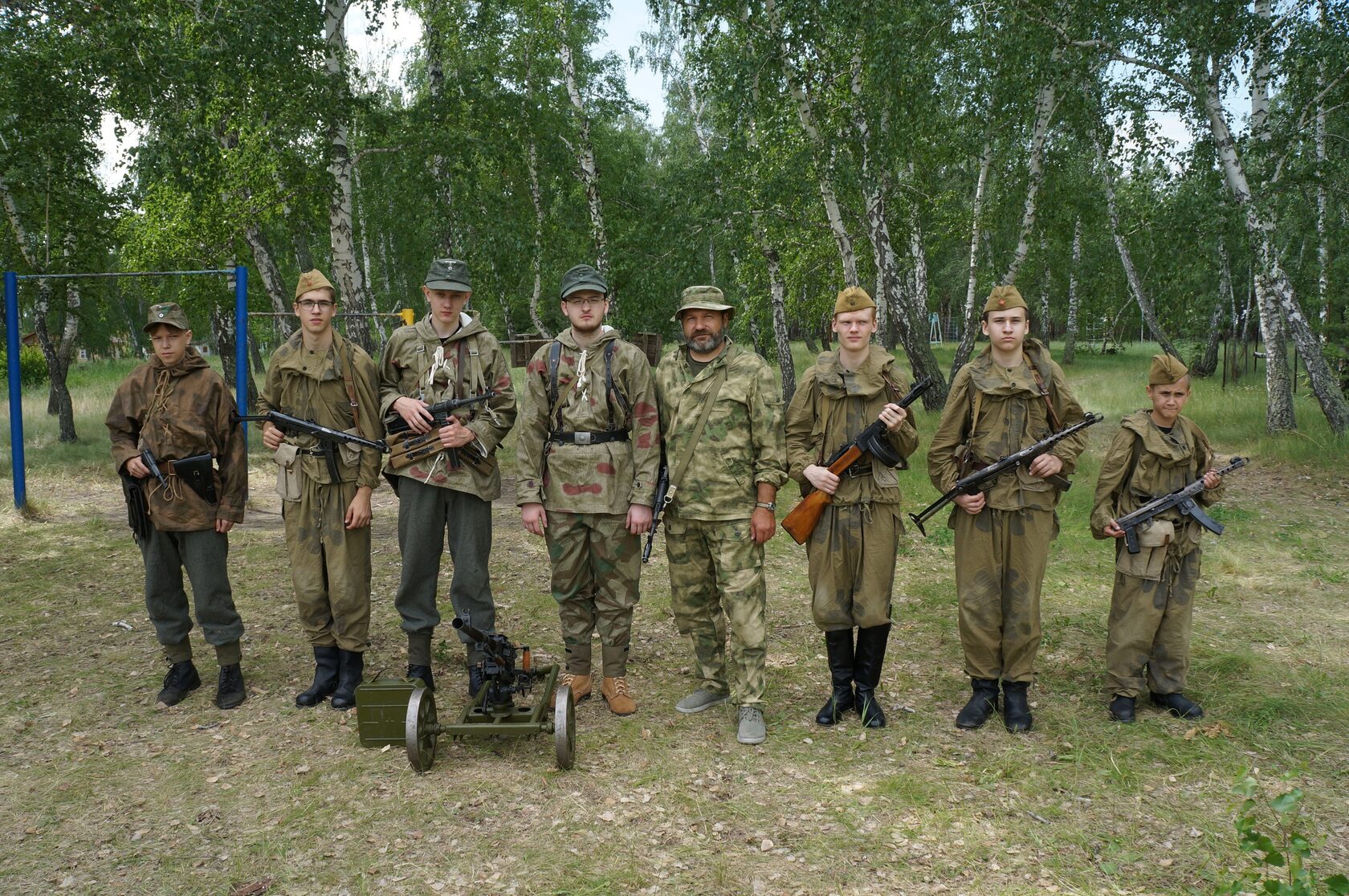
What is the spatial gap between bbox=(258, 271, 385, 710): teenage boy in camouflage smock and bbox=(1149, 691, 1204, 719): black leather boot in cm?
472

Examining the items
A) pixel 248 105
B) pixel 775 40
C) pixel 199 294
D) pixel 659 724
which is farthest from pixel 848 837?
pixel 199 294

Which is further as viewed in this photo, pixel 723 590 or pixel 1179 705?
pixel 1179 705

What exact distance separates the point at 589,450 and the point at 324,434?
156 cm

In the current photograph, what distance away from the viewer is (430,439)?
5.19 metres

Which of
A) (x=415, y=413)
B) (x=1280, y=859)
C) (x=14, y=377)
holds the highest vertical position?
(x=14, y=377)

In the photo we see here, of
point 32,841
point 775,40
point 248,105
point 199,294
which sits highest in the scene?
point 775,40

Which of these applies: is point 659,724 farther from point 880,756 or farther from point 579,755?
point 880,756

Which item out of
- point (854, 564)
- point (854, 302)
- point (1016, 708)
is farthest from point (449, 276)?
point (1016, 708)

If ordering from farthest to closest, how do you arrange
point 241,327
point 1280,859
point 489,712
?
point 241,327, point 489,712, point 1280,859

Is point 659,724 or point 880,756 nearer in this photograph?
point 880,756

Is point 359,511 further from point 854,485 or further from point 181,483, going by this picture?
point 854,485

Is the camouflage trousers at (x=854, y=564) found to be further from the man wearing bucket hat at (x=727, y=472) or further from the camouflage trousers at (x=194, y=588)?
the camouflage trousers at (x=194, y=588)

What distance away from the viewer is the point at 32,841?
4.07 m

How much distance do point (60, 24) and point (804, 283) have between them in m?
15.5
